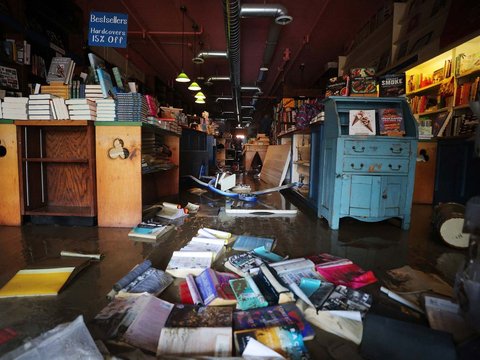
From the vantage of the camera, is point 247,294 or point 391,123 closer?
point 247,294

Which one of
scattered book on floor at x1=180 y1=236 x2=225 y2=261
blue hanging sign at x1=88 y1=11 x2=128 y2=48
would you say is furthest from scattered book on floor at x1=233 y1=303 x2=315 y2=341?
blue hanging sign at x1=88 y1=11 x2=128 y2=48

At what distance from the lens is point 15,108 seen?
7.82 ft

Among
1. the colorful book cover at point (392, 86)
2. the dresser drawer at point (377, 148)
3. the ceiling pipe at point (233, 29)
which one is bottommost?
the dresser drawer at point (377, 148)

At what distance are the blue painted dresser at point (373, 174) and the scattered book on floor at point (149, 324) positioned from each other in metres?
1.88

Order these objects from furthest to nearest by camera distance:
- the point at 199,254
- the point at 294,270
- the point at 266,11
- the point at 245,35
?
the point at 245,35 < the point at 266,11 < the point at 199,254 < the point at 294,270

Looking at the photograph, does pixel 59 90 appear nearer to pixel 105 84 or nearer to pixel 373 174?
pixel 105 84

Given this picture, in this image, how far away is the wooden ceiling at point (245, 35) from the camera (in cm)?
531

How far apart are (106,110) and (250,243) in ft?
A: 5.65

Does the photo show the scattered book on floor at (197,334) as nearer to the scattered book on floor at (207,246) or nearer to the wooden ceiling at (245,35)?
the scattered book on floor at (207,246)

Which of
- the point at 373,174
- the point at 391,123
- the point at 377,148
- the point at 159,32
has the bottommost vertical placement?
the point at 373,174

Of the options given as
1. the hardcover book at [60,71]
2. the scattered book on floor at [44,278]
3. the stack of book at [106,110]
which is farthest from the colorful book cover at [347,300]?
the hardcover book at [60,71]

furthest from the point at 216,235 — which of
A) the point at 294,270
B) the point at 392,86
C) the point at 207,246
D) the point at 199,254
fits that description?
the point at 392,86

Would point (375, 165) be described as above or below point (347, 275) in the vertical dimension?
above

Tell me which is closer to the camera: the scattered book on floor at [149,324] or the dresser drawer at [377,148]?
the scattered book on floor at [149,324]
